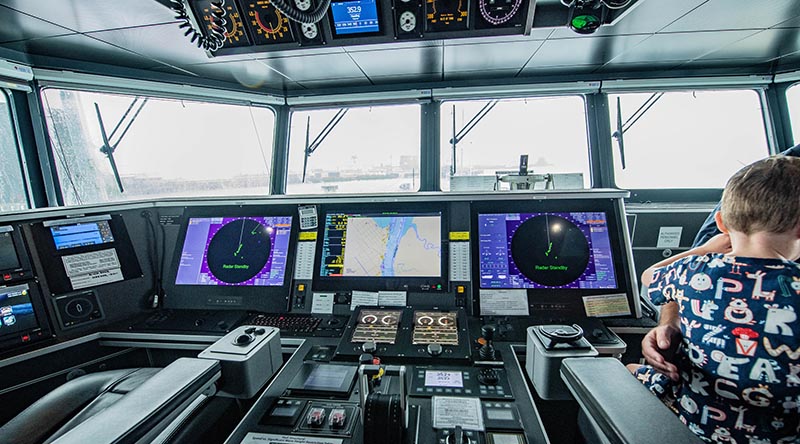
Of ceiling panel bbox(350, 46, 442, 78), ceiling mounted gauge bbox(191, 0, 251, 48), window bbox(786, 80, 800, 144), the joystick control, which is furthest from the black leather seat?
window bbox(786, 80, 800, 144)

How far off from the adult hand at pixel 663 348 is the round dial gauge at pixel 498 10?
1.41 metres

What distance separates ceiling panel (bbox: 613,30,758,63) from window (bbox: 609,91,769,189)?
385mm

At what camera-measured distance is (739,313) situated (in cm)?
87

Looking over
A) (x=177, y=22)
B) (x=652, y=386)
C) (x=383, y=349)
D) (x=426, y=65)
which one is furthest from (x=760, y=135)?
(x=177, y=22)

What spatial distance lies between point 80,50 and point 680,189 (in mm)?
4952

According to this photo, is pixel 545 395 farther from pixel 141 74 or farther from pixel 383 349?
pixel 141 74

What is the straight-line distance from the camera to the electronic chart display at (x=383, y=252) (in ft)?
4.90

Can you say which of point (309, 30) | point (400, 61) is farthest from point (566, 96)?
point (309, 30)

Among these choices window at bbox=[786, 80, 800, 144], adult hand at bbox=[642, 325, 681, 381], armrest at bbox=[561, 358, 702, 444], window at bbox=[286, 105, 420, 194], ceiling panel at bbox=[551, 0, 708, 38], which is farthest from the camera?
window at bbox=[286, 105, 420, 194]

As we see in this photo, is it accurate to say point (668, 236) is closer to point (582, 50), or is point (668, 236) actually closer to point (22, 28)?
point (582, 50)

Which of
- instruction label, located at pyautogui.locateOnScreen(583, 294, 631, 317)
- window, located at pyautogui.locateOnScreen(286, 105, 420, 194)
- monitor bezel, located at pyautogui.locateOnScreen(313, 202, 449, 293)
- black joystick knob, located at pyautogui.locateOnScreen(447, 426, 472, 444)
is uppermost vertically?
window, located at pyautogui.locateOnScreen(286, 105, 420, 194)

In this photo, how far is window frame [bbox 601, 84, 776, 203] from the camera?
3.02 meters

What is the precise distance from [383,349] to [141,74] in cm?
290

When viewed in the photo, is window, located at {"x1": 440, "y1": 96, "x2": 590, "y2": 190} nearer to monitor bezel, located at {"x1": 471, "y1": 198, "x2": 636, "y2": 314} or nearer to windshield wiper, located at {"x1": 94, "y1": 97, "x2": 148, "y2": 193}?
monitor bezel, located at {"x1": 471, "y1": 198, "x2": 636, "y2": 314}
